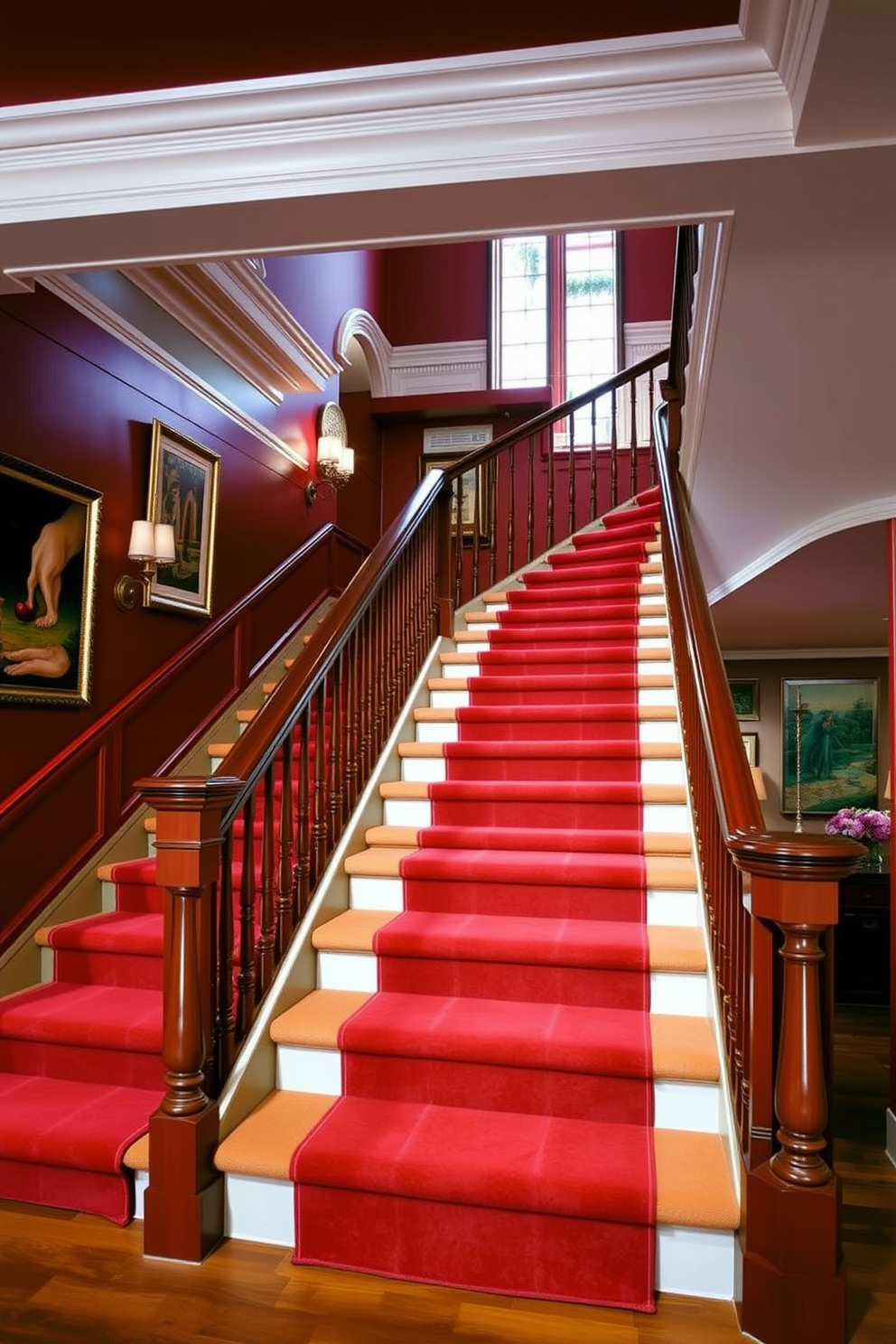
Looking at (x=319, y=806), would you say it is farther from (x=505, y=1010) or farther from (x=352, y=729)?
(x=505, y=1010)

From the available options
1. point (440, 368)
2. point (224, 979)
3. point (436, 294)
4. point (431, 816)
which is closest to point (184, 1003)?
point (224, 979)

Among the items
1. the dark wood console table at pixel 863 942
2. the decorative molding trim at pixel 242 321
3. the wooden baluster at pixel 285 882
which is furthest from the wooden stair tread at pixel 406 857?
the dark wood console table at pixel 863 942

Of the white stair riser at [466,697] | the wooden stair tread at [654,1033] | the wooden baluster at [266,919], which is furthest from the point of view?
the white stair riser at [466,697]

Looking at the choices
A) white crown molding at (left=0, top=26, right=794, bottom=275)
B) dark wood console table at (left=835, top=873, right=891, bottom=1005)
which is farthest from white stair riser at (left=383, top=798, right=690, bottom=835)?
dark wood console table at (left=835, top=873, right=891, bottom=1005)

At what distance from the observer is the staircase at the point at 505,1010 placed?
7.13 feet

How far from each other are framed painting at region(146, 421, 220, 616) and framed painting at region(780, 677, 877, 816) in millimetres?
4560

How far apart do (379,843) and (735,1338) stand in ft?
6.92

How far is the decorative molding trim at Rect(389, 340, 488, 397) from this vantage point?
870 cm

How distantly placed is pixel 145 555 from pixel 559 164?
8.53ft

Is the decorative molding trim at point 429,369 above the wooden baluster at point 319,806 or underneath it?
above

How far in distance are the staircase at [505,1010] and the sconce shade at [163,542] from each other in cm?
139

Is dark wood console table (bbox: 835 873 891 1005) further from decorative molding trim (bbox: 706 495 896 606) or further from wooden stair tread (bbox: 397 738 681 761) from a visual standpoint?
wooden stair tread (bbox: 397 738 681 761)

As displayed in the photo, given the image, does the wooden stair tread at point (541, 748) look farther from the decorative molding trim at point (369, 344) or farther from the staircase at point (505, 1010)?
the decorative molding trim at point (369, 344)

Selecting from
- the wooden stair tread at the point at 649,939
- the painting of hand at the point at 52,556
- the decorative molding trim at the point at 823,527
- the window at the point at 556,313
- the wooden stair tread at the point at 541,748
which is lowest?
the wooden stair tread at the point at 649,939
